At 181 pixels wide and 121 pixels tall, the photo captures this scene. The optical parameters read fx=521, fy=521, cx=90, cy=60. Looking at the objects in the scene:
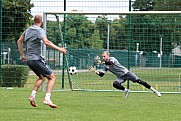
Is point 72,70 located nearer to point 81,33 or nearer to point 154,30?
point 81,33

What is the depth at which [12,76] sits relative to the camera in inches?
716

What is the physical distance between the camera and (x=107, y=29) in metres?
18.5

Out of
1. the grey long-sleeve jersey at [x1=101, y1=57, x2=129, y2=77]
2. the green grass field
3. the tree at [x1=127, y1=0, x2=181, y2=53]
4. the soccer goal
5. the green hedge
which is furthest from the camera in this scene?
the tree at [x1=127, y1=0, x2=181, y2=53]

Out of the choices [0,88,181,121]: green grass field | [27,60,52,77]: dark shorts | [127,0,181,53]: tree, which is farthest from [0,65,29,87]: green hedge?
[27,60,52,77]: dark shorts

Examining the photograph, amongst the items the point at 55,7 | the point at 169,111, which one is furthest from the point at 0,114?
the point at 55,7

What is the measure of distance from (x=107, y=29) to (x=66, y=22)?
5.93 ft

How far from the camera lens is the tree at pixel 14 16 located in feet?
61.0

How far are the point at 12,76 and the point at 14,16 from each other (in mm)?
2317

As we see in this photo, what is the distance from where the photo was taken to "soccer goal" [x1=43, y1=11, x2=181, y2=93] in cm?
1744

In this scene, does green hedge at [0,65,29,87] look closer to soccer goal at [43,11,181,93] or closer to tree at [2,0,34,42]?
soccer goal at [43,11,181,93]

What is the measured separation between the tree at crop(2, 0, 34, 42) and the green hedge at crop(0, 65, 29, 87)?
5.07 feet

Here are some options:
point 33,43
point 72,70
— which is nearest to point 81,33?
point 72,70

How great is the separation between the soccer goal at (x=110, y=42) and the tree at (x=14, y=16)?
47.9 inches

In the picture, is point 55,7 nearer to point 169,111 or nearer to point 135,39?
point 135,39
